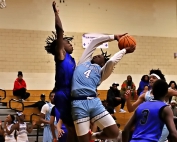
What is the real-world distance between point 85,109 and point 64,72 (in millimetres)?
583

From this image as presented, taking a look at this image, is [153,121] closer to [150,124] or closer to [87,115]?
[150,124]

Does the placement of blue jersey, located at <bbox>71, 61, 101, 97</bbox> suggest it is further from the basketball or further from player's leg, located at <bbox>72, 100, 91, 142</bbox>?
the basketball

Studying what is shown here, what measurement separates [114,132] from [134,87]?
10908 mm

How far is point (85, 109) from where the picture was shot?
540 cm

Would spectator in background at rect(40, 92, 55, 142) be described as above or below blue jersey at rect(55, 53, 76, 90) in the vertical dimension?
below

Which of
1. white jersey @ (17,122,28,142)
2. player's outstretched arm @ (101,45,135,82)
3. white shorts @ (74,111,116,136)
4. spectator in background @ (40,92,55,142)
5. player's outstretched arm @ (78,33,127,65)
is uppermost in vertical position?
player's outstretched arm @ (78,33,127,65)

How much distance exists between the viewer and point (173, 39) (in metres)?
18.1

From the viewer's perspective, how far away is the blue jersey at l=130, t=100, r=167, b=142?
4.26 m

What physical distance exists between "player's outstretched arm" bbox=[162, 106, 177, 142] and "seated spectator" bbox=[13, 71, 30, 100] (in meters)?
11.0

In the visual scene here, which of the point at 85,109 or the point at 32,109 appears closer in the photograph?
the point at 85,109

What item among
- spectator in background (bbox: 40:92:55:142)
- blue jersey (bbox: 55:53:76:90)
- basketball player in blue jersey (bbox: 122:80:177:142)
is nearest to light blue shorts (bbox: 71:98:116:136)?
blue jersey (bbox: 55:53:76:90)

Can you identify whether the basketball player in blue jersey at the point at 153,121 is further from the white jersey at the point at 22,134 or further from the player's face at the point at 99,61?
the white jersey at the point at 22,134

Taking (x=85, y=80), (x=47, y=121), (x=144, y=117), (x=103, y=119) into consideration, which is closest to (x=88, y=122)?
(x=103, y=119)

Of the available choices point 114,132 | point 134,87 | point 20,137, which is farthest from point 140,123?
point 134,87
